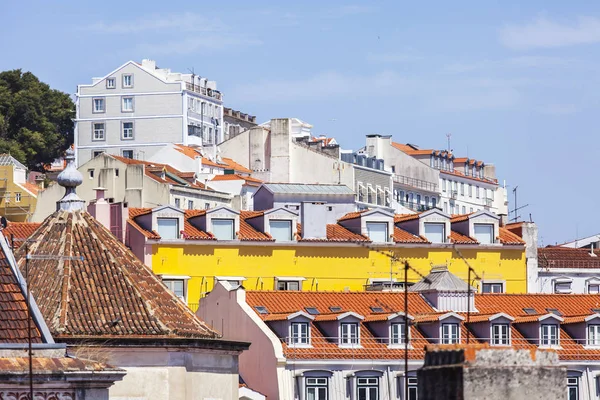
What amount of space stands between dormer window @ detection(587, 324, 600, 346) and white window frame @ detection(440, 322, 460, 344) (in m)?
4.62

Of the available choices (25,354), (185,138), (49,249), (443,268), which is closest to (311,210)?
(443,268)

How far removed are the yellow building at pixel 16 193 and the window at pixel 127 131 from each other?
17.7 meters

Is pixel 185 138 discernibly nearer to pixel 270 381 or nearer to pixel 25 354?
pixel 270 381

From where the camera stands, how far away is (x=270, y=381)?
217ft

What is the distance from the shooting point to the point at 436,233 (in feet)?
294

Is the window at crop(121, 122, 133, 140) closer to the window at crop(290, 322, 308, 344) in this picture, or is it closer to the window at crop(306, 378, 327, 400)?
the window at crop(290, 322, 308, 344)

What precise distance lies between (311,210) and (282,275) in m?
3.35

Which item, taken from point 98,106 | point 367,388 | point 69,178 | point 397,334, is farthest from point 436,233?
point 98,106

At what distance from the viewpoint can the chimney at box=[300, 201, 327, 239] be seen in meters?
87.0

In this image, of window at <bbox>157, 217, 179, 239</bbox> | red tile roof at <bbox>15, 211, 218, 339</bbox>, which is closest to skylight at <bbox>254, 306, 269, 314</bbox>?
window at <bbox>157, 217, 179, 239</bbox>

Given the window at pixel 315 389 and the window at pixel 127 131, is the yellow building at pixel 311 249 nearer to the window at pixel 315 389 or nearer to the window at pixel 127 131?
the window at pixel 315 389

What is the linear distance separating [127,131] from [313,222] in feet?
231

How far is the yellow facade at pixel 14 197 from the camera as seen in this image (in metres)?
124

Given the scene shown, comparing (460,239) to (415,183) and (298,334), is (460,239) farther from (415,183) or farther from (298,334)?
(415,183)
